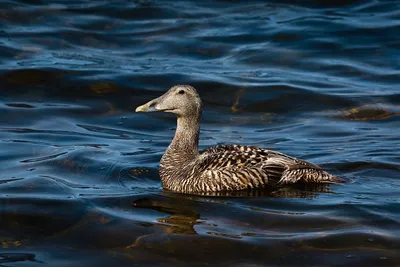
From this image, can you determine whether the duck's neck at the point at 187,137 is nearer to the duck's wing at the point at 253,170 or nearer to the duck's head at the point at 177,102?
the duck's head at the point at 177,102

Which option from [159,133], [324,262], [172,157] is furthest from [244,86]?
[324,262]

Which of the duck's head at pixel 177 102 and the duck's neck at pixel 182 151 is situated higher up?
the duck's head at pixel 177 102

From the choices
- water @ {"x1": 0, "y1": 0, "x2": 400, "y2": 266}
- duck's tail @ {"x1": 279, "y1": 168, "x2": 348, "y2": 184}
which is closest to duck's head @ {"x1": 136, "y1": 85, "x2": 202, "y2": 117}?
water @ {"x1": 0, "y1": 0, "x2": 400, "y2": 266}

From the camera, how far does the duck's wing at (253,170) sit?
10.4 m

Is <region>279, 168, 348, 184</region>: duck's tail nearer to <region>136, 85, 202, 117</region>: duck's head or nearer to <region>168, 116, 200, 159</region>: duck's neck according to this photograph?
<region>168, 116, 200, 159</region>: duck's neck

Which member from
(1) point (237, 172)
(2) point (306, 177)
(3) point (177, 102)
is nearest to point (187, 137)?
(3) point (177, 102)

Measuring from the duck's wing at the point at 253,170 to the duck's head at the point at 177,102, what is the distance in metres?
0.70

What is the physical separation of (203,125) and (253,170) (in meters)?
3.59

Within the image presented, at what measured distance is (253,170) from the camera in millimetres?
10484

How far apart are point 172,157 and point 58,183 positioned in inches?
51.5

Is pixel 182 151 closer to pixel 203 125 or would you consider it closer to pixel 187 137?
pixel 187 137

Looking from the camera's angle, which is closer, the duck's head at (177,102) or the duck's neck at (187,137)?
the duck's head at (177,102)

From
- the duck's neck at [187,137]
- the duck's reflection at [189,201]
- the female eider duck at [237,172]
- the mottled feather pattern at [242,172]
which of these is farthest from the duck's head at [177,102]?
the duck's reflection at [189,201]

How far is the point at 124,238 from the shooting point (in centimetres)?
897
